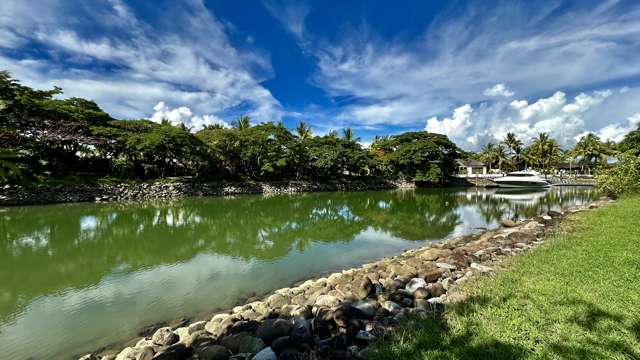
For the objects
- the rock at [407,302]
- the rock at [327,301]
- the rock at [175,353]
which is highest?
the rock at [407,302]

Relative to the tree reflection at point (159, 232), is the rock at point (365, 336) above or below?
above

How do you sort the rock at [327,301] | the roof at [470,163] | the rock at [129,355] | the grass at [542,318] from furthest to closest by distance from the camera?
the roof at [470,163] < the rock at [327,301] < the rock at [129,355] < the grass at [542,318]

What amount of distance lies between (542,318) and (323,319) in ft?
8.27

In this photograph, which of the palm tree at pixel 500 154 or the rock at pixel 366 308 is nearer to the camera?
the rock at pixel 366 308

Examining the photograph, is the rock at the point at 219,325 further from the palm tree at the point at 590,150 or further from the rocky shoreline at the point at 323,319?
the palm tree at the point at 590,150

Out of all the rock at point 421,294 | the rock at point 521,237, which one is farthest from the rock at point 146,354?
the rock at point 521,237

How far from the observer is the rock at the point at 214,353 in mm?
3537

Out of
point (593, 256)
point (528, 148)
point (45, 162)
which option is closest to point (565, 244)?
point (593, 256)

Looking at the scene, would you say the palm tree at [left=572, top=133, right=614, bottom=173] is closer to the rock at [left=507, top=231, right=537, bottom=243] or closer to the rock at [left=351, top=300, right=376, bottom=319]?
the rock at [left=507, top=231, right=537, bottom=243]

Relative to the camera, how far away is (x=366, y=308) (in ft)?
15.1

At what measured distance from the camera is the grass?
304 cm

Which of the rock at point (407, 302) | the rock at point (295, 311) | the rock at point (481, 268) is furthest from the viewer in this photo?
the rock at point (481, 268)

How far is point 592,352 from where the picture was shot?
293cm

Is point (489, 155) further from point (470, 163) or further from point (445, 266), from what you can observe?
point (445, 266)
